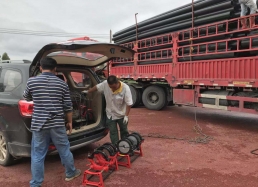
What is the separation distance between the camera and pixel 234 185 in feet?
9.64

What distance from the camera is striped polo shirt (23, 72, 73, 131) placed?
8.88 feet

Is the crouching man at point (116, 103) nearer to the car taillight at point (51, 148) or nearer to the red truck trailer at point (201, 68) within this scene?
the car taillight at point (51, 148)

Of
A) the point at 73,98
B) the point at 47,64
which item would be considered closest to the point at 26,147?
the point at 47,64

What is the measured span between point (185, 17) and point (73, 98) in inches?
194

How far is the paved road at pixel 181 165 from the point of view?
3045mm

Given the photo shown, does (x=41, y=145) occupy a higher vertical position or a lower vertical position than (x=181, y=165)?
higher

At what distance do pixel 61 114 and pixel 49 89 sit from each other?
1.13 feet

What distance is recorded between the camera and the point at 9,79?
11.2 ft

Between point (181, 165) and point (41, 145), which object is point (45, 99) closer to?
point (41, 145)

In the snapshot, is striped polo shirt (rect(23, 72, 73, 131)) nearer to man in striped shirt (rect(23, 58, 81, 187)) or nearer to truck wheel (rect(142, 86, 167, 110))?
man in striped shirt (rect(23, 58, 81, 187))

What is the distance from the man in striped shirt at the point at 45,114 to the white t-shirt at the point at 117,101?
0.97 meters

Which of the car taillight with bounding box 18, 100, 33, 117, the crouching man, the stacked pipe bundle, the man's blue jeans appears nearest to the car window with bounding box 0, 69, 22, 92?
the car taillight with bounding box 18, 100, 33, 117

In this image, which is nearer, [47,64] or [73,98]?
[47,64]

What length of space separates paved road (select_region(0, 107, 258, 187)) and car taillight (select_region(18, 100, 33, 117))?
3.06 feet
